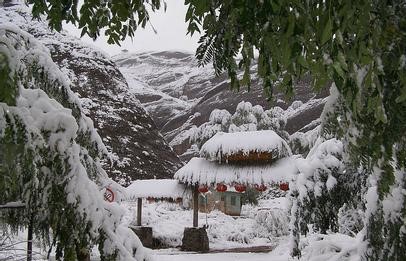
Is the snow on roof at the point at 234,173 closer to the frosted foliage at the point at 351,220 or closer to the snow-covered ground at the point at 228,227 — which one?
the snow-covered ground at the point at 228,227

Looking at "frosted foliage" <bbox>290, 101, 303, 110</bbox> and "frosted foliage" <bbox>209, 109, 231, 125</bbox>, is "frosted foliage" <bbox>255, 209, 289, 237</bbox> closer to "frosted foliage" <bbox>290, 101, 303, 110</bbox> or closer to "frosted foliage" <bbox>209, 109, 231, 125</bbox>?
"frosted foliage" <bbox>209, 109, 231, 125</bbox>

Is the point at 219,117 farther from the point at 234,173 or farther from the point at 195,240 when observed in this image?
the point at 195,240

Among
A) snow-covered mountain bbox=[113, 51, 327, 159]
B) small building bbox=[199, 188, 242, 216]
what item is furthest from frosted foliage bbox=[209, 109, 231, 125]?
small building bbox=[199, 188, 242, 216]

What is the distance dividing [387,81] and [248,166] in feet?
37.7

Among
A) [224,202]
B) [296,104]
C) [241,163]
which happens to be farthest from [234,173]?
[296,104]

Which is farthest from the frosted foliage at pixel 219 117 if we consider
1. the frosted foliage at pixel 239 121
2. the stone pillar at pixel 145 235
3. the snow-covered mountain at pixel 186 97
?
the stone pillar at pixel 145 235

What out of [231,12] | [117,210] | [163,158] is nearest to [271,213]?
[163,158]

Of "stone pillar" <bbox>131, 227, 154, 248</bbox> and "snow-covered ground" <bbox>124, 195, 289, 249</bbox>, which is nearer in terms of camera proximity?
"stone pillar" <bbox>131, 227, 154, 248</bbox>

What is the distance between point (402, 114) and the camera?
6.57 feet

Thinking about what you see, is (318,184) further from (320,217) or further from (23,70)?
(23,70)

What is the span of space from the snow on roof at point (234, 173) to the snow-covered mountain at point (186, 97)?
198 inches

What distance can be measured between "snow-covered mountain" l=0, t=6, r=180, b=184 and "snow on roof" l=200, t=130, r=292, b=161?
229 inches

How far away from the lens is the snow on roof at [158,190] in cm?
1367

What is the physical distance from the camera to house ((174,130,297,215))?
1286 centimetres
